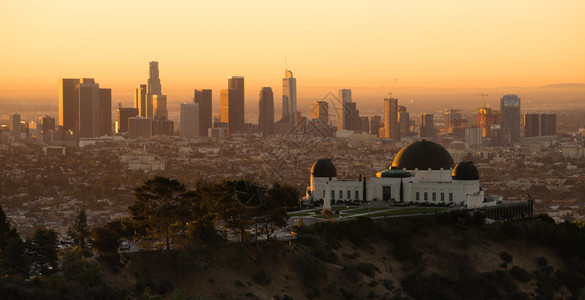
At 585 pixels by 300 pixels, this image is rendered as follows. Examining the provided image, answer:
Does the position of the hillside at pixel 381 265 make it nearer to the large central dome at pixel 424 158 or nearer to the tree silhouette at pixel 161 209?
the tree silhouette at pixel 161 209

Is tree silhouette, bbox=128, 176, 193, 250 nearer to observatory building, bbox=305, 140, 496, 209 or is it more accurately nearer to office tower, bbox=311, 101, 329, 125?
observatory building, bbox=305, 140, 496, 209

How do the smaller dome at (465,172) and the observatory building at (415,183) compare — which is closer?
the observatory building at (415,183)

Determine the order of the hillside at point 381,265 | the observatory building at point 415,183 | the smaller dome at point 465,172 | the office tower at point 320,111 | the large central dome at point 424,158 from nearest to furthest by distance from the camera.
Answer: the hillside at point 381,265 < the observatory building at point 415,183 < the smaller dome at point 465,172 < the large central dome at point 424,158 < the office tower at point 320,111

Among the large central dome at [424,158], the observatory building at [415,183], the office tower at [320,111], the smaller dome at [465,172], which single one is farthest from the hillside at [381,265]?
the office tower at [320,111]

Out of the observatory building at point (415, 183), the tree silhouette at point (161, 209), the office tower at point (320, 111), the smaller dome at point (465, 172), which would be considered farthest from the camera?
the office tower at point (320, 111)

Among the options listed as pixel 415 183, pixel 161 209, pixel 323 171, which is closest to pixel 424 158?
pixel 415 183

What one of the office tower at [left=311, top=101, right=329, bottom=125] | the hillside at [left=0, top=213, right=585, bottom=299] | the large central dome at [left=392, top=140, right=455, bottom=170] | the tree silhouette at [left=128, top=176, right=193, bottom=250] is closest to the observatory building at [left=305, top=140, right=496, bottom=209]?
the large central dome at [left=392, top=140, right=455, bottom=170]

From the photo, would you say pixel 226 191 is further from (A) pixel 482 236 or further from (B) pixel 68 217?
(B) pixel 68 217
